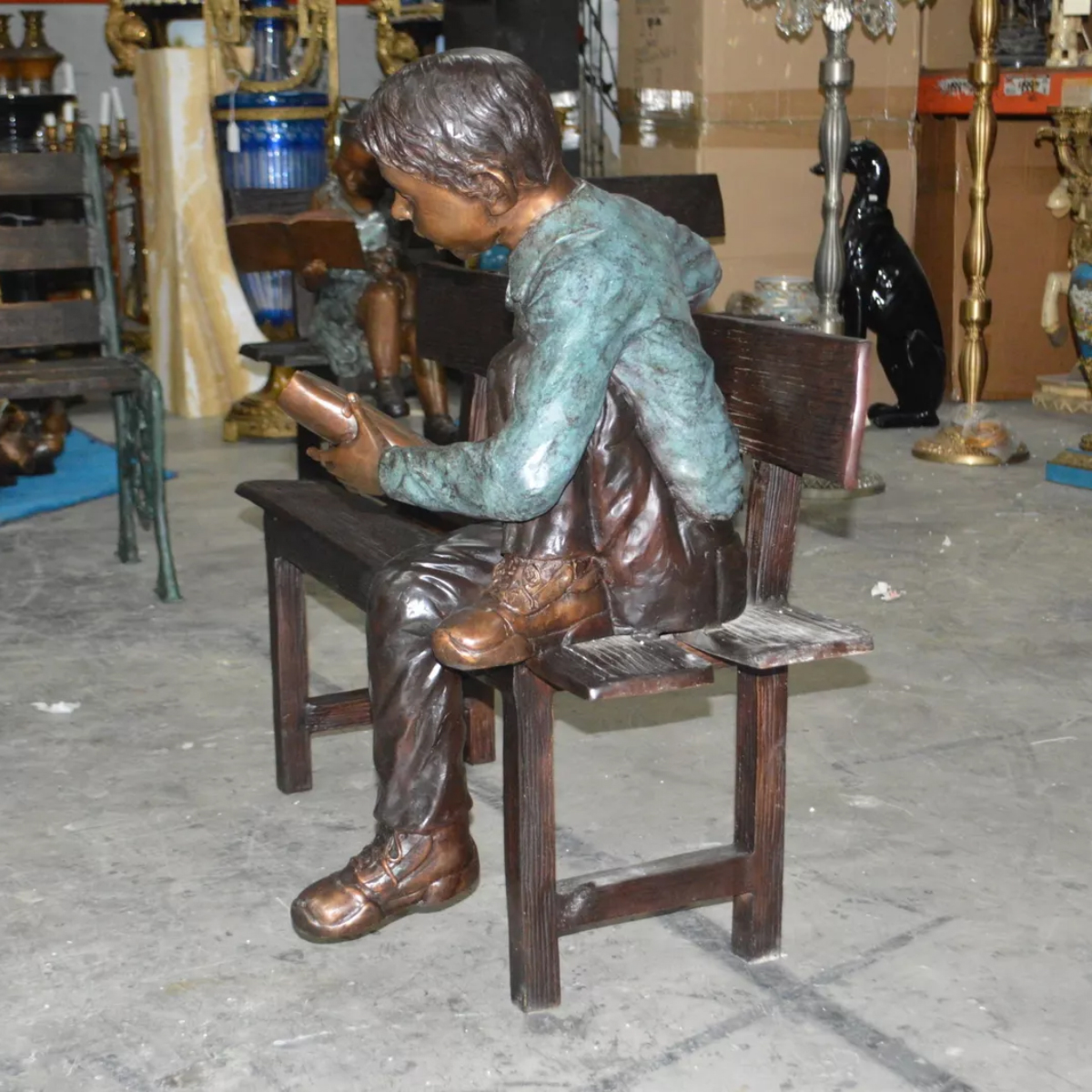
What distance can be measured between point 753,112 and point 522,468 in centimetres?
468

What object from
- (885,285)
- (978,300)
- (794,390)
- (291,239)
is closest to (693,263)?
(794,390)

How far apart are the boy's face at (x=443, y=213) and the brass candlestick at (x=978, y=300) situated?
3970 millimetres

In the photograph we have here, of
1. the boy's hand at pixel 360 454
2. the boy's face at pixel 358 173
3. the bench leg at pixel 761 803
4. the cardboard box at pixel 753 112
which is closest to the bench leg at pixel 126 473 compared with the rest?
the boy's face at pixel 358 173

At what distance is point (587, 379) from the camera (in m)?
2.15

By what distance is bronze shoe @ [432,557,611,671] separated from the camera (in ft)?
7.14

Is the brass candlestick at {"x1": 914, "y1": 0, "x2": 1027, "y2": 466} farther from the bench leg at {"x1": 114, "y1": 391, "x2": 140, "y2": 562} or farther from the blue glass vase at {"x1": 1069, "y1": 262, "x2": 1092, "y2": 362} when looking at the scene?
the bench leg at {"x1": 114, "y1": 391, "x2": 140, "y2": 562}

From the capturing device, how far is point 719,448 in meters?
2.31

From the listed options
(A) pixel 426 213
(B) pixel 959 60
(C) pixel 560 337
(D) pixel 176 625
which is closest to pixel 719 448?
(C) pixel 560 337

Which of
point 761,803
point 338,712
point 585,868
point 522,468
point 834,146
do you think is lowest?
point 585,868

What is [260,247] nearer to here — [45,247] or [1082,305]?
[45,247]

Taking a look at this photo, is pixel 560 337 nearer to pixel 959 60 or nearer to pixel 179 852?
pixel 179 852

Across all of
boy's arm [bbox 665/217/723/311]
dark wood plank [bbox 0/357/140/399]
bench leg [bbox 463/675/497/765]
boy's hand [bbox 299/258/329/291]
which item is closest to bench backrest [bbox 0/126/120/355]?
dark wood plank [bbox 0/357/140/399]

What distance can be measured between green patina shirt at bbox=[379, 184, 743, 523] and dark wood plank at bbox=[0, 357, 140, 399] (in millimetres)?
2283

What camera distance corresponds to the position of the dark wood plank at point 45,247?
15.2 ft
